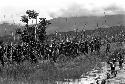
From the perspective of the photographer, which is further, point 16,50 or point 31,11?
point 31,11

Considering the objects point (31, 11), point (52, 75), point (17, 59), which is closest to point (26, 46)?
point (17, 59)

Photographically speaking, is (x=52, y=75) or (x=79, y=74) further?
(x=79, y=74)

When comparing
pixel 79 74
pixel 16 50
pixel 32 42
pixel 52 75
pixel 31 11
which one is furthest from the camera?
pixel 31 11

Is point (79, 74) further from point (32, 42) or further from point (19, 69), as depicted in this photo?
point (32, 42)

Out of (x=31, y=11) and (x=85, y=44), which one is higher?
(x=31, y=11)

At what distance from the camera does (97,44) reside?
63.6 metres

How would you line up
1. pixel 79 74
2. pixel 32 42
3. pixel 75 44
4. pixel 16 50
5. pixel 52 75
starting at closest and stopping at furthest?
pixel 52 75 → pixel 79 74 → pixel 16 50 → pixel 32 42 → pixel 75 44

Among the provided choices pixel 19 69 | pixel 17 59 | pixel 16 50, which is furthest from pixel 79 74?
pixel 16 50

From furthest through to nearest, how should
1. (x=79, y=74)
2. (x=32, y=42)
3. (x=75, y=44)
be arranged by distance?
(x=75, y=44), (x=32, y=42), (x=79, y=74)

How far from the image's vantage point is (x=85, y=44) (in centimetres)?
6150

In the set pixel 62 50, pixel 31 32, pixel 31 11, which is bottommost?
pixel 62 50

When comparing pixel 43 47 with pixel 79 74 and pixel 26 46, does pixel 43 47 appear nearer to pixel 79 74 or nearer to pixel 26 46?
pixel 26 46

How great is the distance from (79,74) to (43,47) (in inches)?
1125

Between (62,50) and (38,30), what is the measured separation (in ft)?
20.6
